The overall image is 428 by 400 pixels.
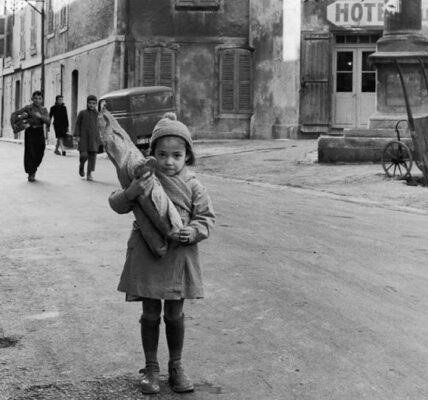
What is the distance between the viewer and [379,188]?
13.8 metres

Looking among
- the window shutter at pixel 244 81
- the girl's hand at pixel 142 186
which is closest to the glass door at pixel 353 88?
the window shutter at pixel 244 81

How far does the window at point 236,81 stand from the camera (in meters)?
28.4

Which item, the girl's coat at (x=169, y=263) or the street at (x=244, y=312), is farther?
the street at (x=244, y=312)

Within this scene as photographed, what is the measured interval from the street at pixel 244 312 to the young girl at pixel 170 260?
0.17 metres

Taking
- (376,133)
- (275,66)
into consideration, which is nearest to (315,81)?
(275,66)

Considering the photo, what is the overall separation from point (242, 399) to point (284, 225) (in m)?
5.81

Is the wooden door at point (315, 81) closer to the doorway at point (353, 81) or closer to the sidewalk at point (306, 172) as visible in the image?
the doorway at point (353, 81)

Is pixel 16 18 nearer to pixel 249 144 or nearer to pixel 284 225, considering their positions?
pixel 249 144

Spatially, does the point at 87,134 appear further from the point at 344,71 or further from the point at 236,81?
the point at 236,81

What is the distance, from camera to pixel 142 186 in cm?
379

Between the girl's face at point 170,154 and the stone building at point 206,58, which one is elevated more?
the stone building at point 206,58

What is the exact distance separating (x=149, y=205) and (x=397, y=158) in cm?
1151

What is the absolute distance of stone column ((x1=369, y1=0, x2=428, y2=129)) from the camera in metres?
16.9

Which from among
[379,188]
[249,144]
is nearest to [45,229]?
[379,188]
